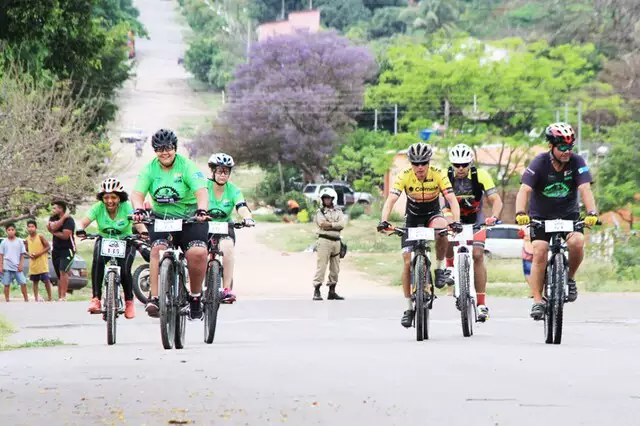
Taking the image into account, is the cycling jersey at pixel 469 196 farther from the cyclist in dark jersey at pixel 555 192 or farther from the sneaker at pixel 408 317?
the cyclist in dark jersey at pixel 555 192

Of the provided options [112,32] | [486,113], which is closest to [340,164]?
[486,113]

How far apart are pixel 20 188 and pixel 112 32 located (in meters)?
14.8

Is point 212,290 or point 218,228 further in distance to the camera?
point 218,228

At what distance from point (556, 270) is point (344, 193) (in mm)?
70132

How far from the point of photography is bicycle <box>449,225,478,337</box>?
15.6m

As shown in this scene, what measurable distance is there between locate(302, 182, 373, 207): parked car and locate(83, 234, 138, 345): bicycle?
6516 cm

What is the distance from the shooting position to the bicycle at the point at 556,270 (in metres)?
14.1

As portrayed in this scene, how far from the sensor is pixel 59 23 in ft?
56.4

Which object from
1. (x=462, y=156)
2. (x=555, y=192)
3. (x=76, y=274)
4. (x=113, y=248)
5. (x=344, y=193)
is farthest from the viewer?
(x=344, y=193)

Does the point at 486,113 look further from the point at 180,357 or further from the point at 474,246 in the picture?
the point at 180,357

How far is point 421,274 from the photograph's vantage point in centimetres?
1518

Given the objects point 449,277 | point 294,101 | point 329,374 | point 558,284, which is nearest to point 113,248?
point 449,277

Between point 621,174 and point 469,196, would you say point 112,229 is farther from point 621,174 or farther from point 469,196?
point 621,174

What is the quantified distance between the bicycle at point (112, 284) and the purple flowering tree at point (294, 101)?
67.1 metres
